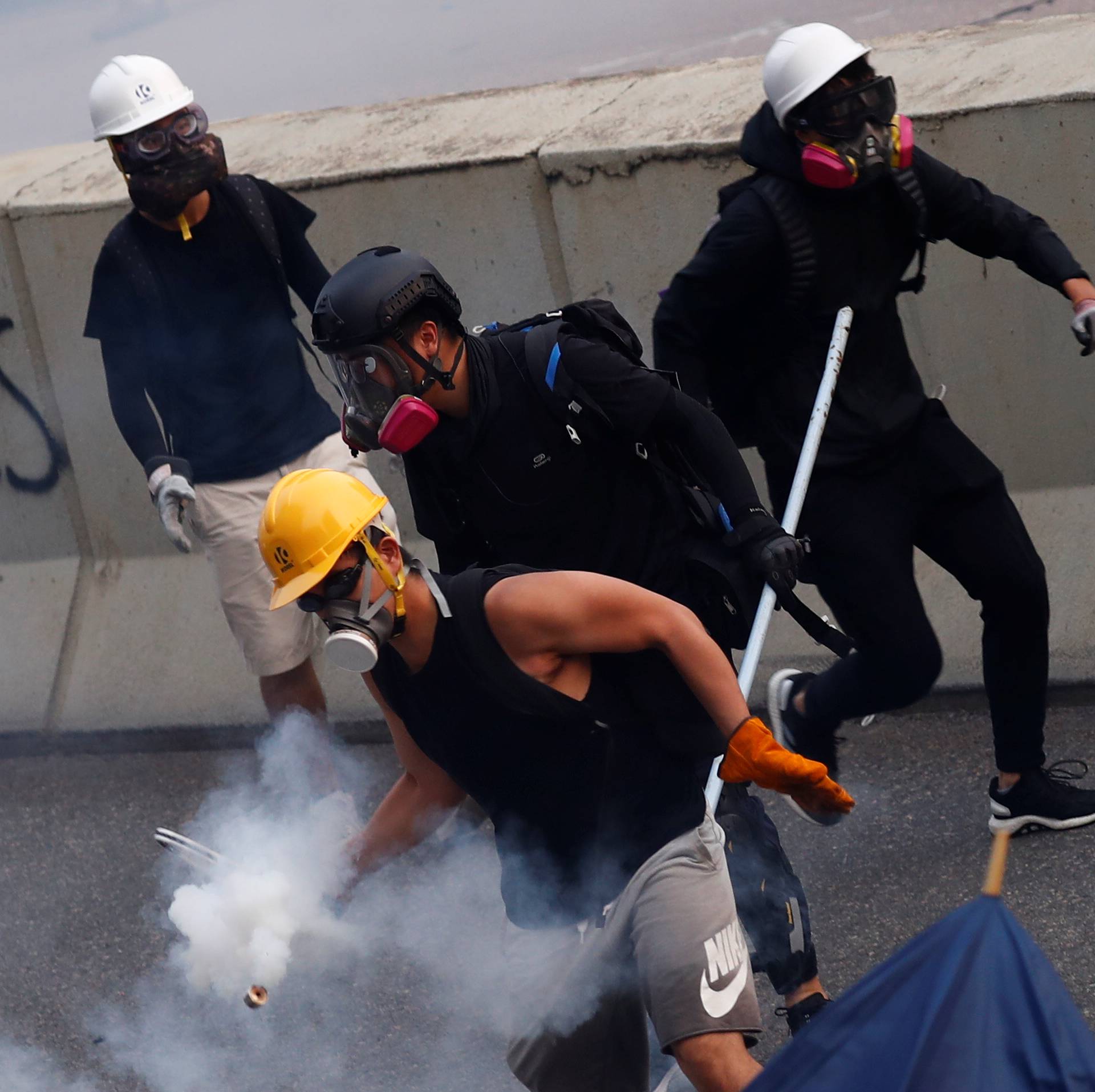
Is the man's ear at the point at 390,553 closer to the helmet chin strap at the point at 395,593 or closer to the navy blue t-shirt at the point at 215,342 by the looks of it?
the helmet chin strap at the point at 395,593

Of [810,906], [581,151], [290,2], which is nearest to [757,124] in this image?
[581,151]

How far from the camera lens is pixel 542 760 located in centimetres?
295

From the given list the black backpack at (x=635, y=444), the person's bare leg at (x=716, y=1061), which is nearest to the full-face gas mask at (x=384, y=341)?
the black backpack at (x=635, y=444)

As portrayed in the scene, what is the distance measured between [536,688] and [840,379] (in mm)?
1426

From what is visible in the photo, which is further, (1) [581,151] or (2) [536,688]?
(1) [581,151]

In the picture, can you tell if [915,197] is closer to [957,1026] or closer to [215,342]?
[215,342]

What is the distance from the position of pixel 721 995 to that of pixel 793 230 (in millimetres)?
1716

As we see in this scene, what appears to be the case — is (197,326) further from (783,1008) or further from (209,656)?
(783,1008)

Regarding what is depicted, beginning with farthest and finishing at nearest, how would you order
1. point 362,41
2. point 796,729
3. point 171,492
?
1. point 362,41
2. point 171,492
3. point 796,729

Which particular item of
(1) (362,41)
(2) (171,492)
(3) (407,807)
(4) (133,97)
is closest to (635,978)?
(3) (407,807)

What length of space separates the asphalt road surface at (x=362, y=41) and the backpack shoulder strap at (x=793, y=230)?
17.7ft

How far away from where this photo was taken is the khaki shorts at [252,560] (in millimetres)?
4828

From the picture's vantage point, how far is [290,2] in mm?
11320

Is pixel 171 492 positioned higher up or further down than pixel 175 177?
further down
